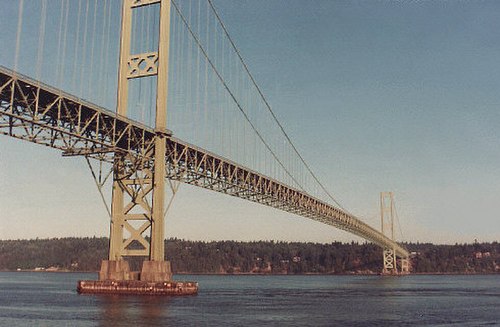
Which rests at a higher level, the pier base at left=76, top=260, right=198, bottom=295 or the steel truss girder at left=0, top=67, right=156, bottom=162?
the steel truss girder at left=0, top=67, right=156, bottom=162

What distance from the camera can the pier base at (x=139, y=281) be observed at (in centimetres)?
4216

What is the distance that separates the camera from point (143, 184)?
1764 inches

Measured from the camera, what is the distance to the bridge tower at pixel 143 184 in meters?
43.3

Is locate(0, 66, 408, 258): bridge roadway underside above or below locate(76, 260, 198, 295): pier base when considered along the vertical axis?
above

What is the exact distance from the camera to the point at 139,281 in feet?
139

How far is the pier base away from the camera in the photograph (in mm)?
42156

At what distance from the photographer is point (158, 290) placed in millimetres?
42094

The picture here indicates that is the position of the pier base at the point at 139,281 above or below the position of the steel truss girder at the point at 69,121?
below

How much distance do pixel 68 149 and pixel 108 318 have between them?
13.3m

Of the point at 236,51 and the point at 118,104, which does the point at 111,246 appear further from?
the point at 236,51

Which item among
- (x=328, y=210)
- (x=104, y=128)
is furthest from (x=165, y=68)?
(x=328, y=210)

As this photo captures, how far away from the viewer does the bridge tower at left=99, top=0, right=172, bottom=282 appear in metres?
43.3

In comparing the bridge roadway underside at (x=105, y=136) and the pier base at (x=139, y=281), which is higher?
the bridge roadway underside at (x=105, y=136)

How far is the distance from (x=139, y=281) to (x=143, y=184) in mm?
7107
